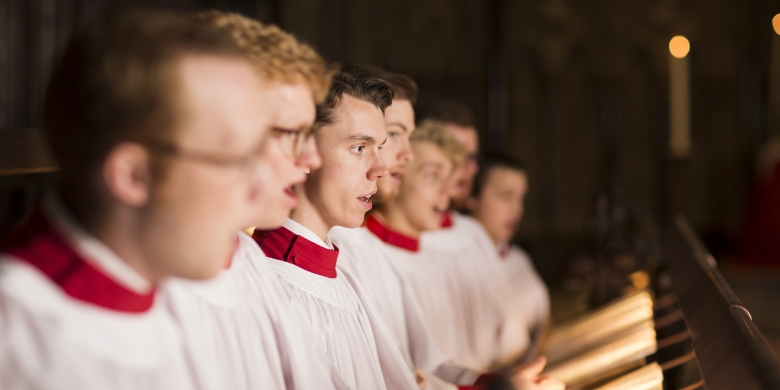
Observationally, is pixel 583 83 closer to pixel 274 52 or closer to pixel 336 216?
pixel 336 216

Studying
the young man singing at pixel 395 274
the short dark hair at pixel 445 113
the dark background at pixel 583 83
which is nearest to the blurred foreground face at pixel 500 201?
the short dark hair at pixel 445 113

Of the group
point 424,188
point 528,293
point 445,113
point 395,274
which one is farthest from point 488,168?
point 395,274

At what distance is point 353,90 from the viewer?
1979 mm

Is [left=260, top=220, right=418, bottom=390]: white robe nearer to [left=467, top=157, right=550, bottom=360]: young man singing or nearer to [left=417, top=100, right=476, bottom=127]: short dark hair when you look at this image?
[left=417, top=100, right=476, bottom=127]: short dark hair

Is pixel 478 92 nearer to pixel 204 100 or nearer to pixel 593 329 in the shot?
pixel 593 329

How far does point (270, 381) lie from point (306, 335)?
0.20m

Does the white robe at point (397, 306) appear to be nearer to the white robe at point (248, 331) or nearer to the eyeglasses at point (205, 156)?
the white robe at point (248, 331)

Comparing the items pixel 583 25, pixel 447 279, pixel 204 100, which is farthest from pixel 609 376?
pixel 583 25

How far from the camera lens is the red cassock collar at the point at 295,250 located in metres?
1.90

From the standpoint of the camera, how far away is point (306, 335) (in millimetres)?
1737

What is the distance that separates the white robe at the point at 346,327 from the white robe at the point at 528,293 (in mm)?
2841

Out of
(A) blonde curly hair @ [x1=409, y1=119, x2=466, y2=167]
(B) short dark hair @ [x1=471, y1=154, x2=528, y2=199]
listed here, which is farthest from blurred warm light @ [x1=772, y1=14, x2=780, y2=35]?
(A) blonde curly hair @ [x1=409, y1=119, x2=466, y2=167]

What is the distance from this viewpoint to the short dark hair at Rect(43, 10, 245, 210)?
1.04 metres

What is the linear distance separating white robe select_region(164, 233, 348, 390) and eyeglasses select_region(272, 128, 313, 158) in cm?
30
